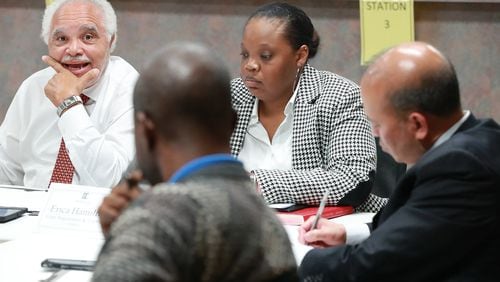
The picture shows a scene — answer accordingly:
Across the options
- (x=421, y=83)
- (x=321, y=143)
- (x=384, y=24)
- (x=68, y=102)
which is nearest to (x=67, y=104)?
(x=68, y=102)

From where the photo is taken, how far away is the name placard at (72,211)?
210 centimetres

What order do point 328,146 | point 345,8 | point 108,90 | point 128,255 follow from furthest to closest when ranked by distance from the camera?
point 345,8
point 108,90
point 328,146
point 128,255

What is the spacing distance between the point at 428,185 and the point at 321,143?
3.40ft

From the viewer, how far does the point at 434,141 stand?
5.53 ft

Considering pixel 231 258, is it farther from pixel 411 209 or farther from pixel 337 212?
pixel 337 212

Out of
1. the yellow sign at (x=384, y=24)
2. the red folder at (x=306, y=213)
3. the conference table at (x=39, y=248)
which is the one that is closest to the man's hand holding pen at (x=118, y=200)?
the conference table at (x=39, y=248)

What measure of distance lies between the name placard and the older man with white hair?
0.48 metres

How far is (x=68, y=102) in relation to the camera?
8.87 feet

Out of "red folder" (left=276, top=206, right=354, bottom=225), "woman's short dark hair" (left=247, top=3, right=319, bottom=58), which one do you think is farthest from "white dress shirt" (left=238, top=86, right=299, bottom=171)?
"red folder" (left=276, top=206, right=354, bottom=225)

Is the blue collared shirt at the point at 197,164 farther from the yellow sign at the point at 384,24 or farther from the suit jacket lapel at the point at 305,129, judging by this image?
the yellow sign at the point at 384,24

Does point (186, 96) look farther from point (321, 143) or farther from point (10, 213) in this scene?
point (321, 143)

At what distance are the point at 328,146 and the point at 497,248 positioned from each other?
106 centimetres

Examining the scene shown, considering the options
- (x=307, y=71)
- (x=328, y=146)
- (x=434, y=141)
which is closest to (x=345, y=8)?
(x=307, y=71)

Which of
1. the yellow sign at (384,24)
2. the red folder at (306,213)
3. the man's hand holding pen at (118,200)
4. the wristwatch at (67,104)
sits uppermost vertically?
the yellow sign at (384,24)
